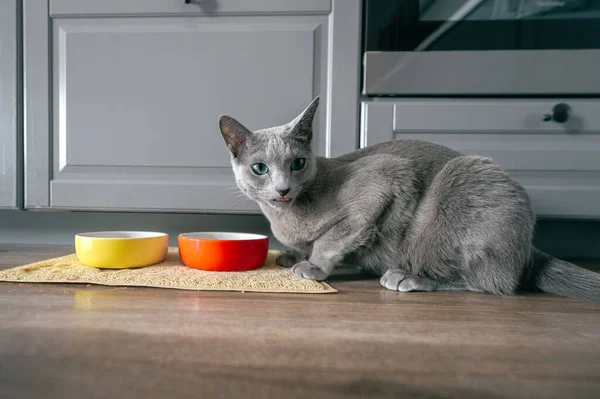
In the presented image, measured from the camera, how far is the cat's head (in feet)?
2.87

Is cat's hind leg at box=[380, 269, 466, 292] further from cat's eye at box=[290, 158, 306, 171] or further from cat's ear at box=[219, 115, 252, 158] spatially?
cat's ear at box=[219, 115, 252, 158]

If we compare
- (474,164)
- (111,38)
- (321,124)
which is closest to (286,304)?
(474,164)

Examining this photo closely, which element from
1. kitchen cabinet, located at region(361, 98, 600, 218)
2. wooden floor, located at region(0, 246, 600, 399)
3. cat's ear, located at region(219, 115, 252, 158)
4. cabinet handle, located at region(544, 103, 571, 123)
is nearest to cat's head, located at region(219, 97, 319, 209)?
cat's ear, located at region(219, 115, 252, 158)

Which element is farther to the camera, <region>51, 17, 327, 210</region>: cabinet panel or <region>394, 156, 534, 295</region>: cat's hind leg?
<region>51, 17, 327, 210</region>: cabinet panel

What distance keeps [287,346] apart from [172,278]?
1.35 feet

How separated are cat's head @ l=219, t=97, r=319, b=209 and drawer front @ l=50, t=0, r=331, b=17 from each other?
1.47 ft

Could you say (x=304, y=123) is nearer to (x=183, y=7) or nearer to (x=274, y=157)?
(x=274, y=157)

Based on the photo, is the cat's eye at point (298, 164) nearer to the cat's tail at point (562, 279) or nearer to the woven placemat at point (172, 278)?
the woven placemat at point (172, 278)

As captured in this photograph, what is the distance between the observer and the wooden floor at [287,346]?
425mm

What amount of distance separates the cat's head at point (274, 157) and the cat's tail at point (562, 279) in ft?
1.74

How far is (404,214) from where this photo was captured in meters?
0.87

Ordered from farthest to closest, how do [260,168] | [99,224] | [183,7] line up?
1. [99,224]
2. [183,7]
3. [260,168]


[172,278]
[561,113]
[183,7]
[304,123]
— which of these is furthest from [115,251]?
[561,113]

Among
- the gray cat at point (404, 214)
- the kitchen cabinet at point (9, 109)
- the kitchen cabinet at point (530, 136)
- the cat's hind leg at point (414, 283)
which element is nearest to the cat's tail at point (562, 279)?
the gray cat at point (404, 214)
